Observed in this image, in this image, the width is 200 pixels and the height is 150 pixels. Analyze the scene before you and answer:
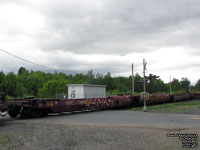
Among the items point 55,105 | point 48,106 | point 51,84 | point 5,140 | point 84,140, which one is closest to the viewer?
point 84,140

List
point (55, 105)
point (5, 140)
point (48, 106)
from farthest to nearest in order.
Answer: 1. point (55, 105)
2. point (48, 106)
3. point (5, 140)

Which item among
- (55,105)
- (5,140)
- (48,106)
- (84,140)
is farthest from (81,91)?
(84,140)

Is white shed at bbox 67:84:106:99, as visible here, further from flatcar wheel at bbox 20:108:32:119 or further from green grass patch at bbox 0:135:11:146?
green grass patch at bbox 0:135:11:146

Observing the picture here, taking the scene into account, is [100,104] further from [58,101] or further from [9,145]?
[9,145]

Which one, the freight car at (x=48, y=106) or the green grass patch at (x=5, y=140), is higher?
the freight car at (x=48, y=106)

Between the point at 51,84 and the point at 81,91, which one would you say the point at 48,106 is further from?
the point at 51,84

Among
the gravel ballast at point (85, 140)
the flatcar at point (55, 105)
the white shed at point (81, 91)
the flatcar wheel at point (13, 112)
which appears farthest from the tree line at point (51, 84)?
the gravel ballast at point (85, 140)

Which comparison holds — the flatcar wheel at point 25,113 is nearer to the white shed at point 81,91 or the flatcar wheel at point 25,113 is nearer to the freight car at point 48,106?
the freight car at point 48,106

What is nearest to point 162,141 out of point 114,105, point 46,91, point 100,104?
point 100,104

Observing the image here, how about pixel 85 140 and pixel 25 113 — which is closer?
pixel 85 140

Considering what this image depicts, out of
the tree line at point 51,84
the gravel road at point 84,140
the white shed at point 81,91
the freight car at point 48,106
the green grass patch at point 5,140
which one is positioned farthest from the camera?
the tree line at point 51,84

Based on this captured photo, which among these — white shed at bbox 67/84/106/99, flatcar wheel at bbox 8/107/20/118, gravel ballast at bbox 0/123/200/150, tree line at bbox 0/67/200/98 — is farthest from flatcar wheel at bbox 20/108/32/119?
tree line at bbox 0/67/200/98

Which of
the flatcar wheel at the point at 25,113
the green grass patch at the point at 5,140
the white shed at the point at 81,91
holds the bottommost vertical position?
the green grass patch at the point at 5,140

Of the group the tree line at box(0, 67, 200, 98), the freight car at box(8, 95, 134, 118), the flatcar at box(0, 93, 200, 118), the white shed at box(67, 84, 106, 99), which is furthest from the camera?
the tree line at box(0, 67, 200, 98)
